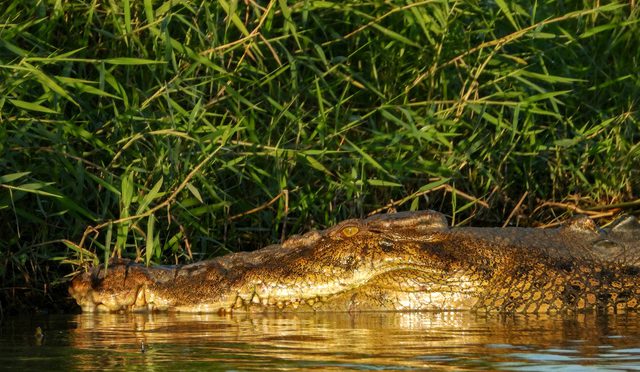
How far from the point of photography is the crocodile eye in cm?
607

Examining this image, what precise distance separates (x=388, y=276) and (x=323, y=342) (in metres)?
1.28

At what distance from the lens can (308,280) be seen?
604 cm

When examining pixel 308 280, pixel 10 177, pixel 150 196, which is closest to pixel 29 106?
pixel 10 177

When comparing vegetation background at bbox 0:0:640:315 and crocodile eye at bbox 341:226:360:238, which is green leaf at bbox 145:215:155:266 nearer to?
vegetation background at bbox 0:0:640:315

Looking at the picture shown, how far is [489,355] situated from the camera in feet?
14.5

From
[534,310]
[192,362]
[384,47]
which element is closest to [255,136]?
[384,47]

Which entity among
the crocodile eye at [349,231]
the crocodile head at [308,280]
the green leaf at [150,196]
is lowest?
the crocodile head at [308,280]

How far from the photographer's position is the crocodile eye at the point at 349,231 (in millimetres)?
6070

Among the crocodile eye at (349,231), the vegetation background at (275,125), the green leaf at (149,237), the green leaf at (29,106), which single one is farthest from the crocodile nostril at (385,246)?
the green leaf at (29,106)

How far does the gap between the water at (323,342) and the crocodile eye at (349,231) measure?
0.36m

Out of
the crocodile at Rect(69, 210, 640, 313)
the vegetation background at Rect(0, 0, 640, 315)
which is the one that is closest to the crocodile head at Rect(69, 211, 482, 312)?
the crocodile at Rect(69, 210, 640, 313)

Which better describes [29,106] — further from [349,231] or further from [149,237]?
[349,231]

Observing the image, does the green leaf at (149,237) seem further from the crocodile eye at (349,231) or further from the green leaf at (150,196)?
the crocodile eye at (349,231)

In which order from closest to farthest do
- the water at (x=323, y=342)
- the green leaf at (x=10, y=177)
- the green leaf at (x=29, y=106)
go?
the water at (x=323, y=342) < the green leaf at (x=10, y=177) < the green leaf at (x=29, y=106)
